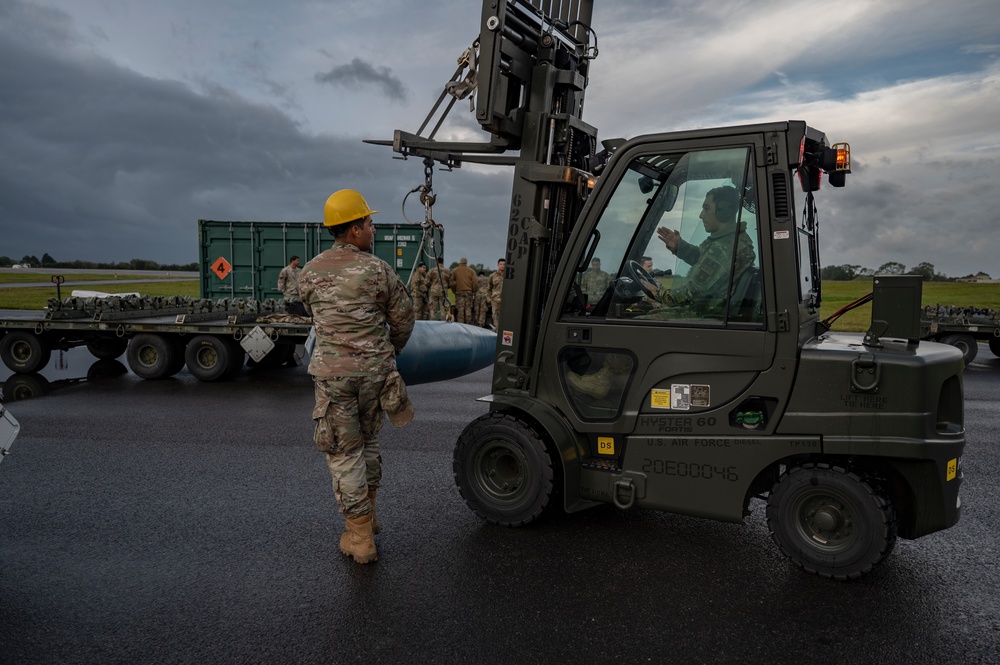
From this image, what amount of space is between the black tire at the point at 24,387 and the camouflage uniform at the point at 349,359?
7.89 metres

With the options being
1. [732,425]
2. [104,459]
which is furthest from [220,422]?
[732,425]

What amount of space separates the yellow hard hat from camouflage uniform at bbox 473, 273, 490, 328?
14837 mm

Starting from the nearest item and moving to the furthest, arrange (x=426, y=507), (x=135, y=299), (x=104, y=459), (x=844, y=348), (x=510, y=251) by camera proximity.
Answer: (x=844, y=348)
(x=510, y=251)
(x=426, y=507)
(x=104, y=459)
(x=135, y=299)

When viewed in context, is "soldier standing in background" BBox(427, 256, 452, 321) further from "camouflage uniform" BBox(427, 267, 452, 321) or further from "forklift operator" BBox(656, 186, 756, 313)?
Answer: "forklift operator" BBox(656, 186, 756, 313)

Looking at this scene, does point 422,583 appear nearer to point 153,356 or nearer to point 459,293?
point 153,356

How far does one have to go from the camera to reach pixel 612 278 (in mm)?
4496

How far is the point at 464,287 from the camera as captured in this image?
19.2 metres

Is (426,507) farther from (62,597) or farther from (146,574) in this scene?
(62,597)

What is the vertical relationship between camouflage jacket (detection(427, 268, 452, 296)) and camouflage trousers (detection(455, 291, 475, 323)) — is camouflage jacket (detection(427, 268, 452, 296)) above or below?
above

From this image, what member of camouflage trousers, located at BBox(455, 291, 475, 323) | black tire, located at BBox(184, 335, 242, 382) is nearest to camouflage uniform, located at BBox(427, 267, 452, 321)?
camouflage trousers, located at BBox(455, 291, 475, 323)

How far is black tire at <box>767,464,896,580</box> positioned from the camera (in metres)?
3.81

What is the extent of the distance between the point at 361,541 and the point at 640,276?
91.4 inches

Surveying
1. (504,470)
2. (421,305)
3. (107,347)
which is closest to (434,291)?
(421,305)

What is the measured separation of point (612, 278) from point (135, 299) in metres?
11.0
